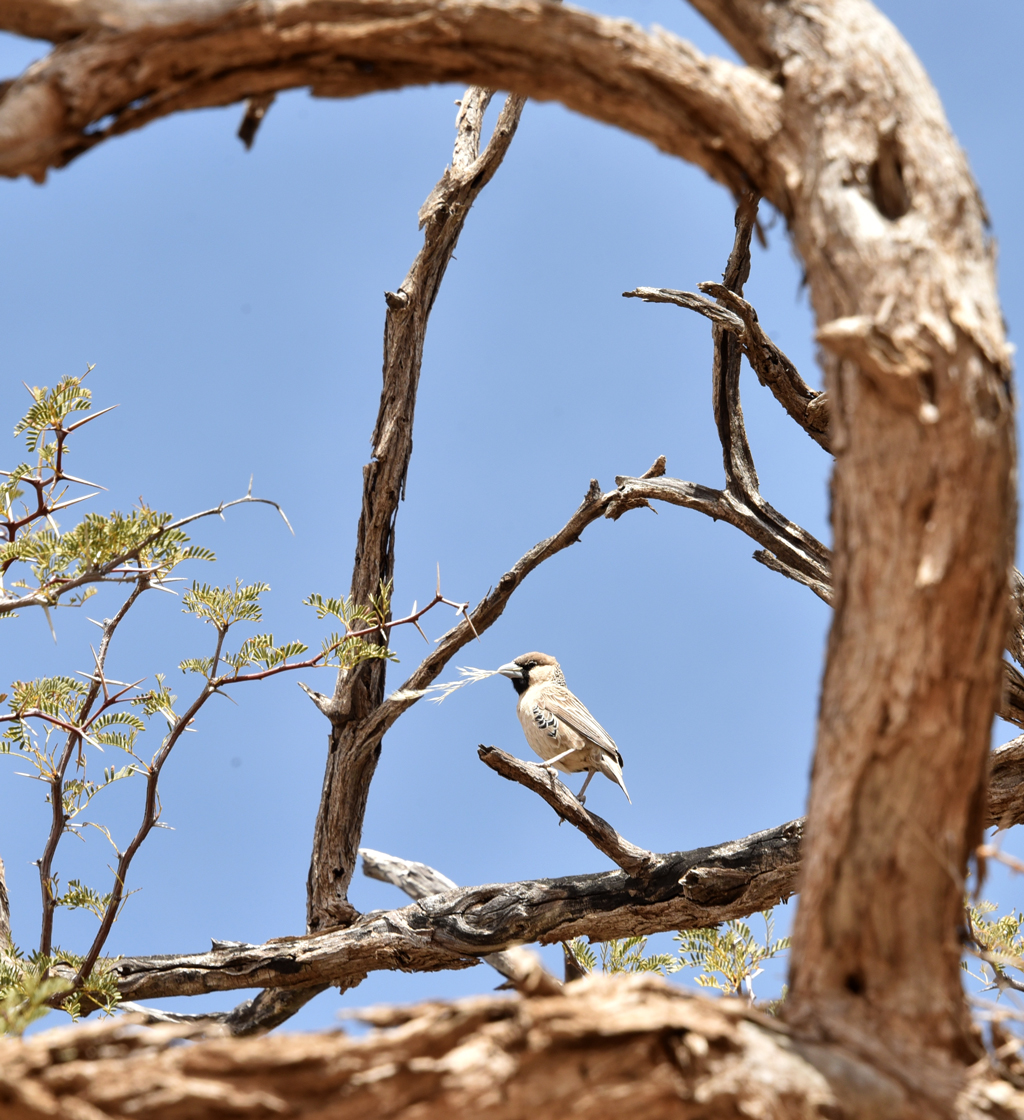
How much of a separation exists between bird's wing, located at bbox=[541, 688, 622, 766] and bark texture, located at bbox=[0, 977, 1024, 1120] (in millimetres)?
3532

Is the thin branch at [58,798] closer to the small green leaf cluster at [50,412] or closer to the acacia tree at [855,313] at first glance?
the small green leaf cluster at [50,412]

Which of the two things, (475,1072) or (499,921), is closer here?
(475,1072)

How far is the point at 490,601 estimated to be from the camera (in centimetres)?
493

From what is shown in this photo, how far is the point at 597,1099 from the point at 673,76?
1830 millimetres

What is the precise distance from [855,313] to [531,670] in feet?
15.7

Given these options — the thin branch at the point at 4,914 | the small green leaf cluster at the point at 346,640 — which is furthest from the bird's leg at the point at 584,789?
the thin branch at the point at 4,914

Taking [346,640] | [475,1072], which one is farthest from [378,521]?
[475,1072]

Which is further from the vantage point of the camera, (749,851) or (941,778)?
(749,851)

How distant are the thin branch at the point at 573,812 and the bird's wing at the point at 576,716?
1029 mm

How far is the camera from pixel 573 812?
4.13m

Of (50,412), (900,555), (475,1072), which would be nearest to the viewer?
(475,1072)

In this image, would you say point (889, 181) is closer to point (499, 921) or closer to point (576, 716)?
point (499, 921)

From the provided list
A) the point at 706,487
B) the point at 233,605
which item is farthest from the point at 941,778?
the point at 706,487

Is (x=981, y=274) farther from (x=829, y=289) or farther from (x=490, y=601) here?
(x=490, y=601)
